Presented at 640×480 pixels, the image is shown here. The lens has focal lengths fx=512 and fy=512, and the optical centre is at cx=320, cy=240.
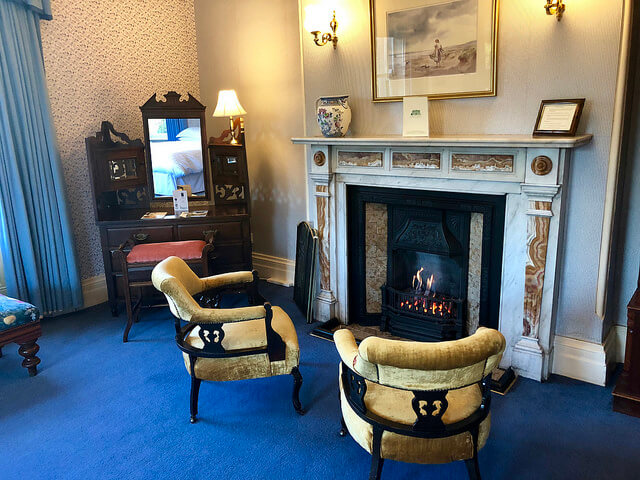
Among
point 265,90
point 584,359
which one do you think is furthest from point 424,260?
point 265,90

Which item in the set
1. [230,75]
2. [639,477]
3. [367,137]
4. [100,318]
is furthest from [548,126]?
[100,318]

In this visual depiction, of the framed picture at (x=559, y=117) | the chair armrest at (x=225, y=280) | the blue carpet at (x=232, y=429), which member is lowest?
the blue carpet at (x=232, y=429)

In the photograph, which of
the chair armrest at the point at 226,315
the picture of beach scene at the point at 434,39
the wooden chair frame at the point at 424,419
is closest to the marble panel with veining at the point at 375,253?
the picture of beach scene at the point at 434,39

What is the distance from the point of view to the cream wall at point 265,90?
4.04 meters

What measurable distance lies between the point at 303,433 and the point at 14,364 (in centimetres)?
198

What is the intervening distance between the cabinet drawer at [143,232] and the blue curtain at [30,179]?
323 millimetres

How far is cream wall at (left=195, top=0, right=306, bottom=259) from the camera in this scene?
404 centimetres

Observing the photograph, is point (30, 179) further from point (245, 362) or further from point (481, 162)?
point (481, 162)

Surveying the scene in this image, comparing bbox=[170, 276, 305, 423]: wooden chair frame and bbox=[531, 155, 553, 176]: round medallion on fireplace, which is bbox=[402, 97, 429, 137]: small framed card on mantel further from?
bbox=[170, 276, 305, 423]: wooden chair frame

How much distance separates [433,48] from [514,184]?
92cm

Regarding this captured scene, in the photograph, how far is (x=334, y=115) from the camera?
3.20 meters

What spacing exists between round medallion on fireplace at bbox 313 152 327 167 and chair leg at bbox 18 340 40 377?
2.06 metres

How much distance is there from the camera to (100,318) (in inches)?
152

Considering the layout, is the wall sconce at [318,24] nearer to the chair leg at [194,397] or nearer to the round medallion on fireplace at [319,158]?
the round medallion on fireplace at [319,158]
